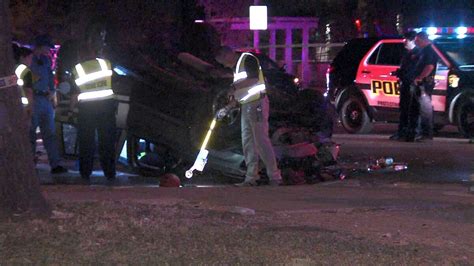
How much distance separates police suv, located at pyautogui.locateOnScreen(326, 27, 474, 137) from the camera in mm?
15648

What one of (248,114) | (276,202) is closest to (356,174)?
(248,114)

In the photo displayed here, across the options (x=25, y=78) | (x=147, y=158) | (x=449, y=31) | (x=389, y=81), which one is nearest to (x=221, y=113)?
(x=147, y=158)

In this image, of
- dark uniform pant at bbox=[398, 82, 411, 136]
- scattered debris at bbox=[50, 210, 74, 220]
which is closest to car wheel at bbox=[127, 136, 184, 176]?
scattered debris at bbox=[50, 210, 74, 220]

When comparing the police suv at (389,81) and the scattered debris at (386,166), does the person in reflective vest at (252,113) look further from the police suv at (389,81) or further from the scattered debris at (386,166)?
the police suv at (389,81)

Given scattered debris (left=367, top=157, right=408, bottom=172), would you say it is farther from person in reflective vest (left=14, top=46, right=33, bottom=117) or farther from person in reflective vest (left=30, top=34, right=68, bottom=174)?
person in reflective vest (left=14, top=46, right=33, bottom=117)

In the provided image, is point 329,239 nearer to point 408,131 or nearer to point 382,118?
point 408,131

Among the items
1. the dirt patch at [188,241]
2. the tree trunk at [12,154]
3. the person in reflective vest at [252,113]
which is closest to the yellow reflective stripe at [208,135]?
the person in reflective vest at [252,113]

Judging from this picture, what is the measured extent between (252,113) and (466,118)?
20.8 feet

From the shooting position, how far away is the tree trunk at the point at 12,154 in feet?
24.0

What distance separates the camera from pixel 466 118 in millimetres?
15570

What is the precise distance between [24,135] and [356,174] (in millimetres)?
5839

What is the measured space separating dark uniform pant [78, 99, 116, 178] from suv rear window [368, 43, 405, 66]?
23.7 ft

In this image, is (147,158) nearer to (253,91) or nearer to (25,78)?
(25,78)

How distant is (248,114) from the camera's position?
34.3 feet
